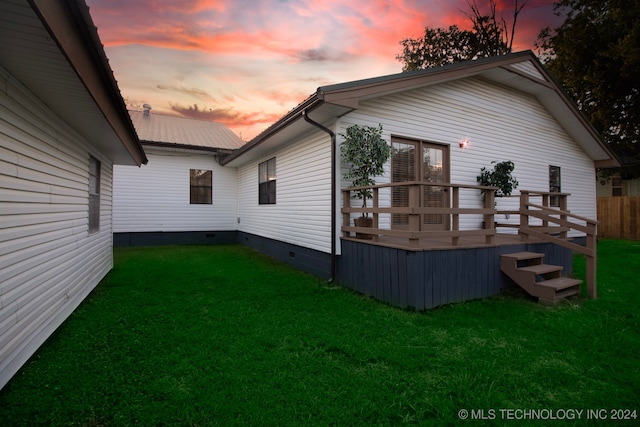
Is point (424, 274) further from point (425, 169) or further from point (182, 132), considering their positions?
point (182, 132)

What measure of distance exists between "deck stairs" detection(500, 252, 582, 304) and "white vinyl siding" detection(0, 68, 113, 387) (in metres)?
5.96

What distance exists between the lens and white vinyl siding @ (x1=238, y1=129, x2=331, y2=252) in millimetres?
6051

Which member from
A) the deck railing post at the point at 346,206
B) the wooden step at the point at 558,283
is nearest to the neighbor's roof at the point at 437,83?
the deck railing post at the point at 346,206

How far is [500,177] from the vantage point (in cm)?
734

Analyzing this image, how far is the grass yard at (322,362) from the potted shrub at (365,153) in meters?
1.92

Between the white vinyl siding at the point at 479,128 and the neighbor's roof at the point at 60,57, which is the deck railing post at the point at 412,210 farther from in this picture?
the neighbor's roof at the point at 60,57

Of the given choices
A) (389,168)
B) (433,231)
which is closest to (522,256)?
(433,231)

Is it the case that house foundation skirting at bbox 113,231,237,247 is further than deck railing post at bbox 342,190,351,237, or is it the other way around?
house foundation skirting at bbox 113,231,237,247

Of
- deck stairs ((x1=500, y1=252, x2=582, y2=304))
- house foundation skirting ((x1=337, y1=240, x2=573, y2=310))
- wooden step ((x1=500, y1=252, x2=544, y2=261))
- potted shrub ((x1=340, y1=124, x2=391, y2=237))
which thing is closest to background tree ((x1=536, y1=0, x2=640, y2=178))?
wooden step ((x1=500, y1=252, x2=544, y2=261))

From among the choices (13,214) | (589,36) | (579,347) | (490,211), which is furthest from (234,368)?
(589,36)

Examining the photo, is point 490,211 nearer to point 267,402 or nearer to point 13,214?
point 267,402

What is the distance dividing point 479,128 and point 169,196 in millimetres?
9894

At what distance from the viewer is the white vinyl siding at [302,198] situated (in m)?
6.05

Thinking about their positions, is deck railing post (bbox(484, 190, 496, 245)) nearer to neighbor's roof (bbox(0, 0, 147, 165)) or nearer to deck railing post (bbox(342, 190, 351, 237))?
deck railing post (bbox(342, 190, 351, 237))
